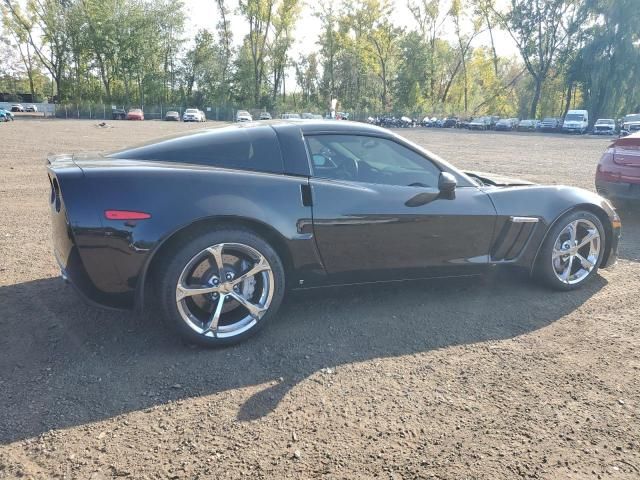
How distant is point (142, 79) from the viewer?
67.6 metres

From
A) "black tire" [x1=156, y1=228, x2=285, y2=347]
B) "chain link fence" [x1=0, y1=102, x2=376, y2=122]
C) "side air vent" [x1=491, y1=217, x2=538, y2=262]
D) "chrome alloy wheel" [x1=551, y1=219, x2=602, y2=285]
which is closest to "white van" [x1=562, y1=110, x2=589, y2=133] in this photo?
"chain link fence" [x1=0, y1=102, x2=376, y2=122]

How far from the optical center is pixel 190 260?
2.84 metres

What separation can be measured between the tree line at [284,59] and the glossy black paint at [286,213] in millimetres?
57091

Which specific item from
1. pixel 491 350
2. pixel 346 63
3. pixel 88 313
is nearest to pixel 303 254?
pixel 491 350

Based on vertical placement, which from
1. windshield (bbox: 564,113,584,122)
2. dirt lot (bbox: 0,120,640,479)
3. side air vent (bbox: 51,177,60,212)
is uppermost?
windshield (bbox: 564,113,584,122)

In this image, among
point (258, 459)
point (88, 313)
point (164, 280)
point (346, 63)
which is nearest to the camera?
point (258, 459)

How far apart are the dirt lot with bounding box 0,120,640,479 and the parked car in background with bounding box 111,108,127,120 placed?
60.6m

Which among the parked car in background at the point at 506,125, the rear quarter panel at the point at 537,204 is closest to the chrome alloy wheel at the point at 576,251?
the rear quarter panel at the point at 537,204

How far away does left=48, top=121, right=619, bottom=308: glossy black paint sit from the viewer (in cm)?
272

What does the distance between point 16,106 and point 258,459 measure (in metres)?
72.9

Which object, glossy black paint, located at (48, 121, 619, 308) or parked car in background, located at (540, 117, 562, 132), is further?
parked car in background, located at (540, 117, 562, 132)

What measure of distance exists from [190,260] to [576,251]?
10.3ft

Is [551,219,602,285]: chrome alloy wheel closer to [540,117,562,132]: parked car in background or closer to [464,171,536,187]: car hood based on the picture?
[464,171,536,187]: car hood

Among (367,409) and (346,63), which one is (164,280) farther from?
(346,63)
